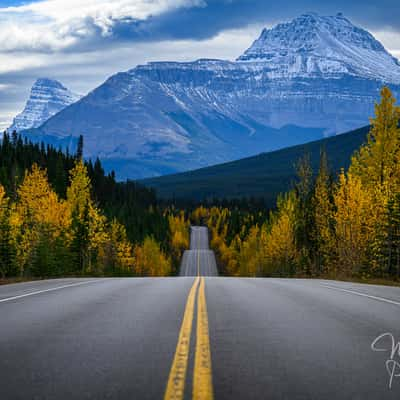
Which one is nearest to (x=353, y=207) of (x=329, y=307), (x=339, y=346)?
(x=329, y=307)

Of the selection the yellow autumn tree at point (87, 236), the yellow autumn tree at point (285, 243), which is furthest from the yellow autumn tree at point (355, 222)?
the yellow autumn tree at point (87, 236)

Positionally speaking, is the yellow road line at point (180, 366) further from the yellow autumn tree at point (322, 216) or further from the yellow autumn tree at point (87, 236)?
the yellow autumn tree at point (87, 236)

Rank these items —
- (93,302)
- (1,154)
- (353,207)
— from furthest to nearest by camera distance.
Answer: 1. (1,154)
2. (353,207)
3. (93,302)

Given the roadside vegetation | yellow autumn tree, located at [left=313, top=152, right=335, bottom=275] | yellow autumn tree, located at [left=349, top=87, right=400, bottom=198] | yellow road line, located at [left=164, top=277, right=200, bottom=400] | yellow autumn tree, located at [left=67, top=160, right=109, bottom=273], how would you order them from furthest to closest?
yellow autumn tree, located at [left=67, top=160, right=109, bottom=273]
yellow autumn tree, located at [left=313, top=152, right=335, bottom=275]
yellow autumn tree, located at [left=349, top=87, right=400, bottom=198]
the roadside vegetation
yellow road line, located at [left=164, top=277, right=200, bottom=400]

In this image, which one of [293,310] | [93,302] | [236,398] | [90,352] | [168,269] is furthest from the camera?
[168,269]

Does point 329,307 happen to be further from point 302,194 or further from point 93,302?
point 302,194

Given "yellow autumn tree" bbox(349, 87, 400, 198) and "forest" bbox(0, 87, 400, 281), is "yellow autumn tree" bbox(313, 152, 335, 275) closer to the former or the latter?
"forest" bbox(0, 87, 400, 281)

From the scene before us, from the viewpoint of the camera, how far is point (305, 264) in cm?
5203

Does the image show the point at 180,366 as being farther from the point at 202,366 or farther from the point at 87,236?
the point at 87,236

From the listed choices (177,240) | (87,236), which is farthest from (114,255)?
(177,240)

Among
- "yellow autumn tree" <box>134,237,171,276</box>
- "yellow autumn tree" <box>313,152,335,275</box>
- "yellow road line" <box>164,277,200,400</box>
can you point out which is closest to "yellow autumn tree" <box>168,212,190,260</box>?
"yellow autumn tree" <box>134,237,171,276</box>

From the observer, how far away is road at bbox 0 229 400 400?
19.7 ft

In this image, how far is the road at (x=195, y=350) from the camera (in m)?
6.02

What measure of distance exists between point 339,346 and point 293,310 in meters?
3.87
